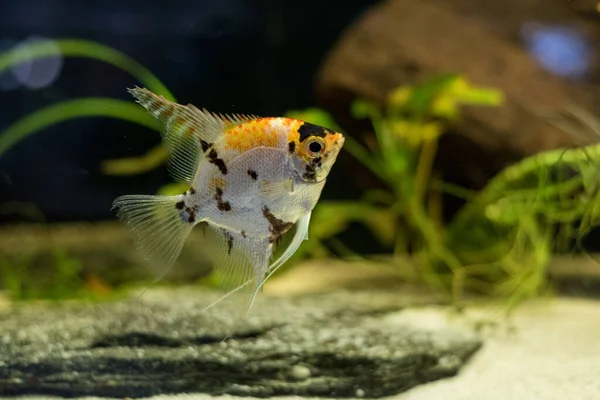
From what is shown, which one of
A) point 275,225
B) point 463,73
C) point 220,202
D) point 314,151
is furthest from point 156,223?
point 463,73

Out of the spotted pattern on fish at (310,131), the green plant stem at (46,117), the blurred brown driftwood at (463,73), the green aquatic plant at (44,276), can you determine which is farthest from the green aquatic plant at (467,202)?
the spotted pattern on fish at (310,131)

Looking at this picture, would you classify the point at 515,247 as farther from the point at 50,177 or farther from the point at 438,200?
the point at 50,177

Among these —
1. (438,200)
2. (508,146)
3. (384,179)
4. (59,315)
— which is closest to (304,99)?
(384,179)

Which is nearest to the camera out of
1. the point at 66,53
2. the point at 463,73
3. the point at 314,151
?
the point at 314,151

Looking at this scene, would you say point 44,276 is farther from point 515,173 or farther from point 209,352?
point 515,173

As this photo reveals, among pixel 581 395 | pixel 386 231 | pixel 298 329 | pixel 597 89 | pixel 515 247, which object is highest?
pixel 597 89

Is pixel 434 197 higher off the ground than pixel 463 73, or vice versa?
pixel 463 73
